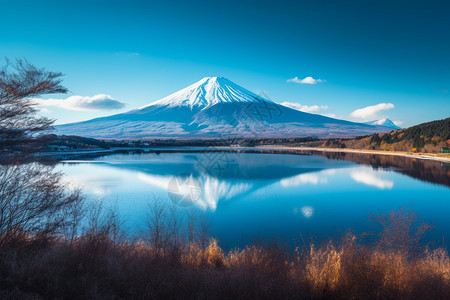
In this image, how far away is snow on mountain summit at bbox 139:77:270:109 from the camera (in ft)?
353

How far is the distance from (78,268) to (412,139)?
42680 mm

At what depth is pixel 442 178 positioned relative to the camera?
633 inches

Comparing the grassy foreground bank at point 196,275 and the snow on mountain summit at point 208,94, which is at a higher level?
the snow on mountain summit at point 208,94

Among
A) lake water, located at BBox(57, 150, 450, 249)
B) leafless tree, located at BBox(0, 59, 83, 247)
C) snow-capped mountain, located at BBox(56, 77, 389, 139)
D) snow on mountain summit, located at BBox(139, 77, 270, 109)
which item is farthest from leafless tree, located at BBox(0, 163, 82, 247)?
snow on mountain summit, located at BBox(139, 77, 270, 109)

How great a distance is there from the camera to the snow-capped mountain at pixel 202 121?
9175 centimetres

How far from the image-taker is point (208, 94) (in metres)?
118

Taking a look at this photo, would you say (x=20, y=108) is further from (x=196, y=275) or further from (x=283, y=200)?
(x=283, y=200)

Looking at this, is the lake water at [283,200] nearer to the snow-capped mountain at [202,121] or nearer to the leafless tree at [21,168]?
the leafless tree at [21,168]

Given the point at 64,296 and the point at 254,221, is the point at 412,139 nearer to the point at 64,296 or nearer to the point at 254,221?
the point at 254,221

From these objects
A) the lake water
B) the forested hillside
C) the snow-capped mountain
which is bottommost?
the lake water

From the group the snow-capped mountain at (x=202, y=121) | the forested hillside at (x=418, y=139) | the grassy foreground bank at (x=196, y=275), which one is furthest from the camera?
the snow-capped mountain at (x=202, y=121)

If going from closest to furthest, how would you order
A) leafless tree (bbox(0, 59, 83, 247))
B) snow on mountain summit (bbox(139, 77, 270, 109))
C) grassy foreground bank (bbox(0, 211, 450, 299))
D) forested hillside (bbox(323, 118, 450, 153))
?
1. grassy foreground bank (bbox(0, 211, 450, 299))
2. leafless tree (bbox(0, 59, 83, 247))
3. forested hillside (bbox(323, 118, 450, 153))
4. snow on mountain summit (bbox(139, 77, 270, 109))

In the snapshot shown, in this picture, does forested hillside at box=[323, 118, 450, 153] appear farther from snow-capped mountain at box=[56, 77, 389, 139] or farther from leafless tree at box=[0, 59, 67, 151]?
snow-capped mountain at box=[56, 77, 389, 139]

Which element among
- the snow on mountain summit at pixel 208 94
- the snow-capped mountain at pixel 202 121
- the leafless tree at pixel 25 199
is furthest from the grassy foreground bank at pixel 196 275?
the snow on mountain summit at pixel 208 94
